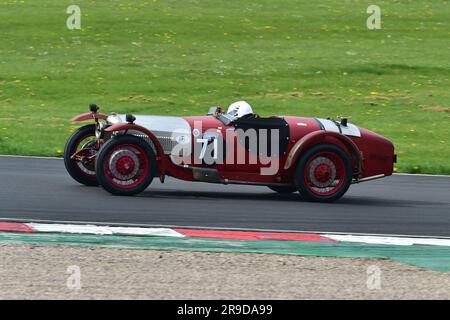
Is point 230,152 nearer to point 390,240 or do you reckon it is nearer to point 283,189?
point 283,189

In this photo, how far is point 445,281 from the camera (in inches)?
380

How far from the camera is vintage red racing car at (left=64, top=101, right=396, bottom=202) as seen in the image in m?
13.5

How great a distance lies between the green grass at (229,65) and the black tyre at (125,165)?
17.4 ft

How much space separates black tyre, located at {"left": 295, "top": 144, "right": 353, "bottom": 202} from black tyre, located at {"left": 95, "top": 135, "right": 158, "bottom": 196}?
192cm

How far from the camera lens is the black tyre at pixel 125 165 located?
44.0 feet

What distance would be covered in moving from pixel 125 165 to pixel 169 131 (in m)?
0.73

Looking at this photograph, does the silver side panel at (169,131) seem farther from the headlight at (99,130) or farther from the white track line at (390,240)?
the white track line at (390,240)

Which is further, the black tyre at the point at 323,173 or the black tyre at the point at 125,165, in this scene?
the black tyre at the point at 323,173

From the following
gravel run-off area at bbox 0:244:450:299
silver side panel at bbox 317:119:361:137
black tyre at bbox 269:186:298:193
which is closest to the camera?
gravel run-off area at bbox 0:244:450:299

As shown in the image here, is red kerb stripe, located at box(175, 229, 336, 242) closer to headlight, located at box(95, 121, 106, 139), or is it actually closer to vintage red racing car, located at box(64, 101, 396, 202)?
vintage red racing car, located at box(64, 101, 396, 202)

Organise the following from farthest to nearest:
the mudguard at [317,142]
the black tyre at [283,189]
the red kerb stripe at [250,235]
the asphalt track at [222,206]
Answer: the black tyre at [283,189], the mudguard at [317,142], the asphalt track at [222,206], the red kerb stripe at [250,235]

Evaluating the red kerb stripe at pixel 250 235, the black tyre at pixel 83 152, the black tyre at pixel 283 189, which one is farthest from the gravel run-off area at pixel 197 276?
the black tyre at pixel 283 189

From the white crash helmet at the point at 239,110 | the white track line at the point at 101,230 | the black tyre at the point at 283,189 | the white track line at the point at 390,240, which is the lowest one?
the white track line at the point at 390,240

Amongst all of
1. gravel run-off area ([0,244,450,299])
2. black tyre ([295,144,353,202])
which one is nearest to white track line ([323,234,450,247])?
gravel run-off area ([0,244,450,299])
